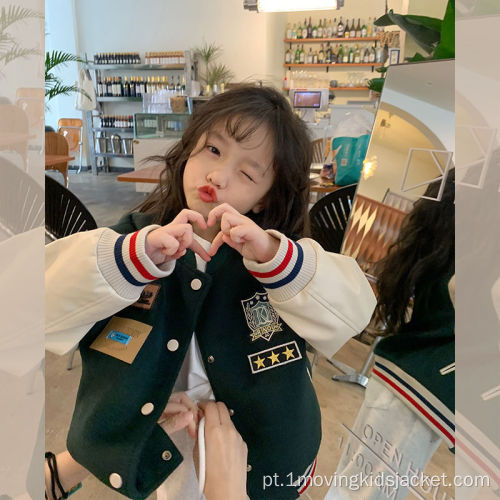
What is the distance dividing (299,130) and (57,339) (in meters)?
0.47

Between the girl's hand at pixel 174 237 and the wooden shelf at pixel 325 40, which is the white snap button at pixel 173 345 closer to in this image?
the girl's hand at pixel 174 237

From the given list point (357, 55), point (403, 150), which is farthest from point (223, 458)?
point (357, 55)

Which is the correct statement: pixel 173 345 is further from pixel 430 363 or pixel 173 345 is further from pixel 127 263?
pixel 430 363

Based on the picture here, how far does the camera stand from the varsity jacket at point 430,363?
12.3 inches

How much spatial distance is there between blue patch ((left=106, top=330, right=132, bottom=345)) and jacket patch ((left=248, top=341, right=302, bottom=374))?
171mm

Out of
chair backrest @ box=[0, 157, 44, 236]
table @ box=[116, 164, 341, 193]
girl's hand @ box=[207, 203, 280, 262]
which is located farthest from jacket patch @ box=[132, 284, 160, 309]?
table @ box=[116, 164, 341, 193]

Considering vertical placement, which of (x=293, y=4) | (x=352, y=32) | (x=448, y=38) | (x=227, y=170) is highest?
(x=352, y=32)

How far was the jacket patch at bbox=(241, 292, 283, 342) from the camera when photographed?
20.6 inches

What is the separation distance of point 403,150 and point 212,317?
1.09 feet

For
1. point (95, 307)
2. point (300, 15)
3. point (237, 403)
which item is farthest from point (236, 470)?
point (300, 15)

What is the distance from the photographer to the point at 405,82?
0.34 meters

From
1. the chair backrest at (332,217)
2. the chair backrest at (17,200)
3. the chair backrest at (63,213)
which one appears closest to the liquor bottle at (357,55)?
the chair backrest at (332,217)

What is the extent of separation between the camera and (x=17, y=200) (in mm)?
120

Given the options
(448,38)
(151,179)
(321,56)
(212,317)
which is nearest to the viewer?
(448,38)
